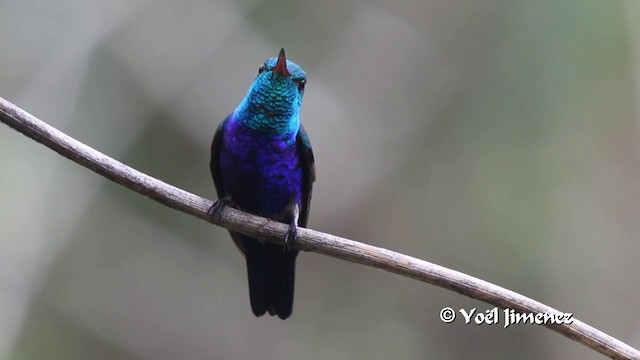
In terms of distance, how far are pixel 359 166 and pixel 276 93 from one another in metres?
2.98

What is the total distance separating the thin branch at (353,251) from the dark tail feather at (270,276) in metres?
0.80

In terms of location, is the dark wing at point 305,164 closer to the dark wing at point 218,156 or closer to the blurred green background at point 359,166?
the dark wing at point 218,156

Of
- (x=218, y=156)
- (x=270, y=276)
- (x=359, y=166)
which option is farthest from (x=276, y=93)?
(x=359, y=166)

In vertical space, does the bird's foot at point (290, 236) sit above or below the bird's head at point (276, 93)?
below

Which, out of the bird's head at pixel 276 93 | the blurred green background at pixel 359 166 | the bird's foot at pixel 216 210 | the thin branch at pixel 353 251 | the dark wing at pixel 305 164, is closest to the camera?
the thin branch at pixel 353 251

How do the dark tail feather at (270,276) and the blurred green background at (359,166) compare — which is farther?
the blurred green background at (359,166)

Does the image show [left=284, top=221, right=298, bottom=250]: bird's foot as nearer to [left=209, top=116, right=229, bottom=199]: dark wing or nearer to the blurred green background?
[left=209, top=116, right=229, bottom=199]: dark wing

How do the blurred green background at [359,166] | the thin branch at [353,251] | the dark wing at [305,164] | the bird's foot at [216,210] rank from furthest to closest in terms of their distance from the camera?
the blurred green background at [359,166], the dark wing at [305,164], the bird's foot at [216,210], the thin branch at [353,251]

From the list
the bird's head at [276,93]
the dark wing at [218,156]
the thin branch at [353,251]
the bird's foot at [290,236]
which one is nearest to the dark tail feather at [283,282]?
the dark wing at [218,156]

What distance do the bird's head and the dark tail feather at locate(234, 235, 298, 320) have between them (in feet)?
2.04

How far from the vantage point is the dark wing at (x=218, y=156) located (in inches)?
129

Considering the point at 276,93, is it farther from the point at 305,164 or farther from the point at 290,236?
the point at 290,236

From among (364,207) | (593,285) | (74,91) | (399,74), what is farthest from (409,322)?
(74,91)

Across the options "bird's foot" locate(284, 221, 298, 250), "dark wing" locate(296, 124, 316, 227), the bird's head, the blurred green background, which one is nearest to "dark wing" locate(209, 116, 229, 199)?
the bird's head
